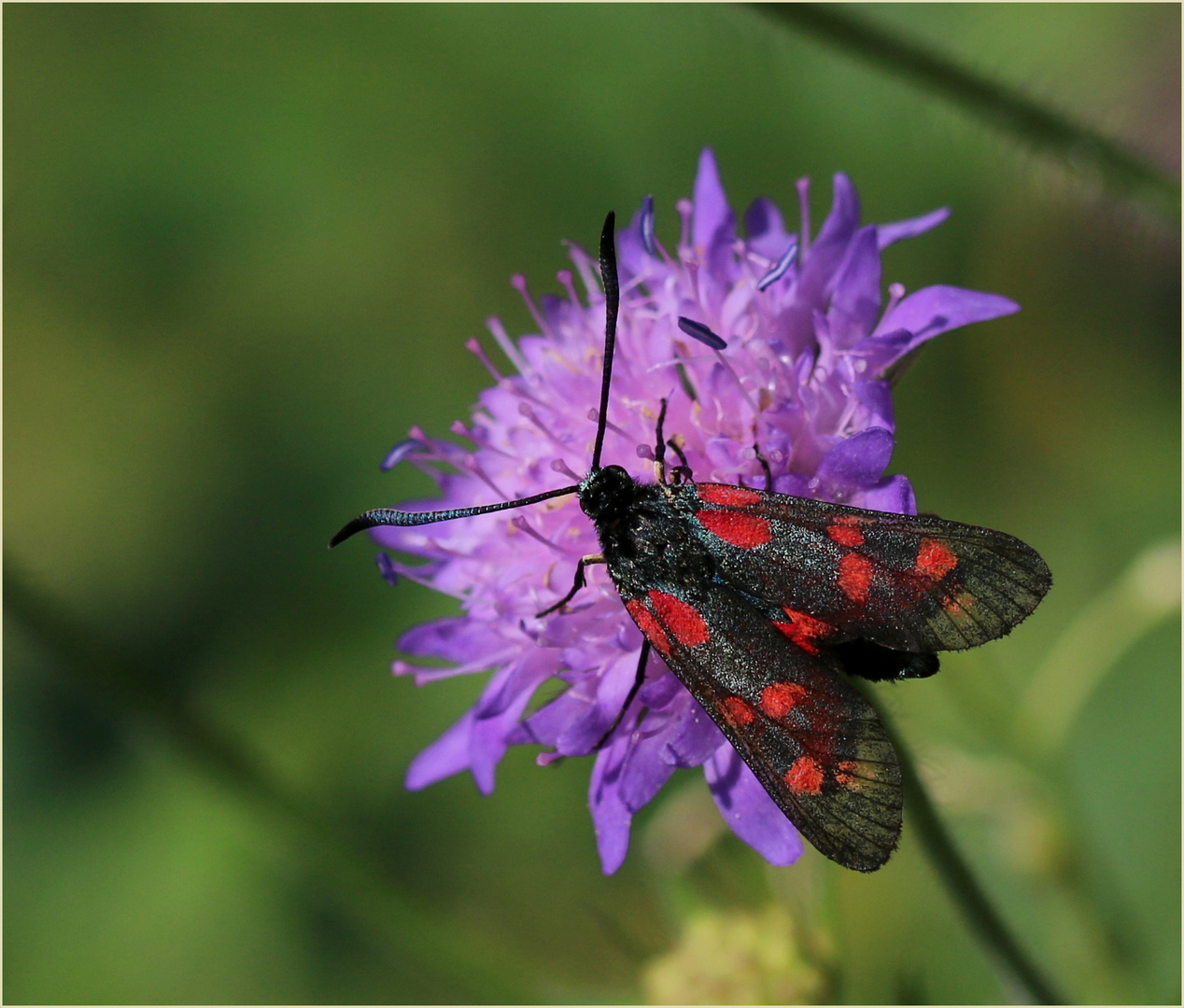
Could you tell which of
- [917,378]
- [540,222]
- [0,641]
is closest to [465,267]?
[540,222]

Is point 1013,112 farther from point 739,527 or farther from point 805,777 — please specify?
point 805,777

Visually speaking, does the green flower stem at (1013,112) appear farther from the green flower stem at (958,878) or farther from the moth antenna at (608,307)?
the green flower stem at (958,878)

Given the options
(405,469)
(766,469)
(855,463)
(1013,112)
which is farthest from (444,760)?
(405,469)

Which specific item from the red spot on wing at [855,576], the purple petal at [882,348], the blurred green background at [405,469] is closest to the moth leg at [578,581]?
the red spot on wing at [855,576]

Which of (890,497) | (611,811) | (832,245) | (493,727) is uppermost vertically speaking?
(832,245)

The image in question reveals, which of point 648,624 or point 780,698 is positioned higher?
point 648,624

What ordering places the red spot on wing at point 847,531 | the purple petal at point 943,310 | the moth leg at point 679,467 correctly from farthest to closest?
the moth leg at point 679,467
the purple petal at point 943,310
the red spot on wing at point 847,531
